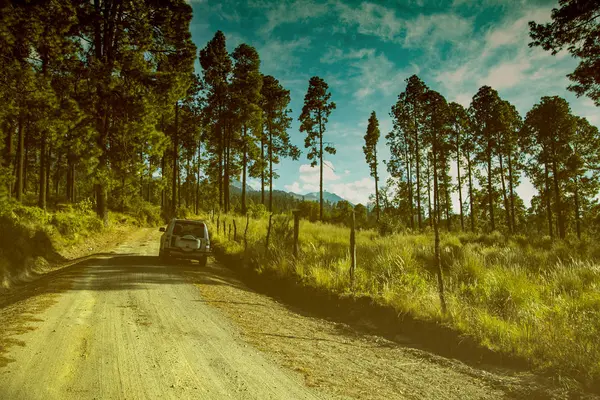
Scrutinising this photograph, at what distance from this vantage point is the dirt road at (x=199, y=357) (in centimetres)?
348

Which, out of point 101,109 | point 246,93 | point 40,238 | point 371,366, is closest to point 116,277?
point 40,238

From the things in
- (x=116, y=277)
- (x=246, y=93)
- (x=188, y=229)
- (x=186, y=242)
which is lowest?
(x=116, y=277)

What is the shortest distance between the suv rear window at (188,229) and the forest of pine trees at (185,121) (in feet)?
17.9

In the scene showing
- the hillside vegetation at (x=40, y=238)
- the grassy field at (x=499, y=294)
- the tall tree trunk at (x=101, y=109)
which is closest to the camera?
the grassy field at (x=499, y=294)

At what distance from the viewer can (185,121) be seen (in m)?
39.1

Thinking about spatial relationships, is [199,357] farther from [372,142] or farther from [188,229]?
[372,142]

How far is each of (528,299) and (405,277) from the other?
8.12ft

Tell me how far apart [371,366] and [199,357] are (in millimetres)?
2181

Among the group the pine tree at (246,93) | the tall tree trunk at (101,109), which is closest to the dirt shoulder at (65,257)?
the tall tree trunk at (101,109)

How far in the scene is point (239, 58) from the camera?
108 feet

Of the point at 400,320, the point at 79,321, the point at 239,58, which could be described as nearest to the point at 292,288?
the point at 400,320

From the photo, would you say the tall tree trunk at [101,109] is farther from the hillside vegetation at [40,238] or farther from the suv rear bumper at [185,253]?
the suv rear bumper at [185,253]

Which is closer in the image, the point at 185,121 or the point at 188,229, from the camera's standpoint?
the point at 188,229

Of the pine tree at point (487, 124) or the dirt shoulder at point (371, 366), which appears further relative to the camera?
the pine tree at point (487, 124)
